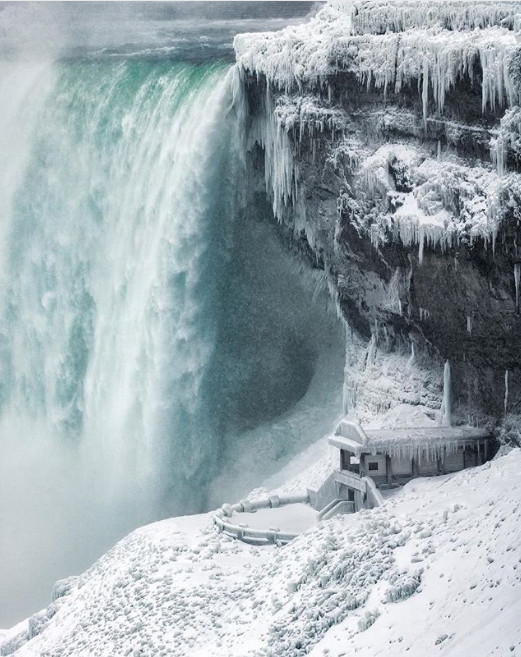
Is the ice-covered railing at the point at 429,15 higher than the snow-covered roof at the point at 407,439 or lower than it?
higher

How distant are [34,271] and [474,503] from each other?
25.9 meters

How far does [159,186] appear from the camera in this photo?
185ft

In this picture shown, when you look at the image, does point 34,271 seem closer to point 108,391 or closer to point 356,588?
point 108,391

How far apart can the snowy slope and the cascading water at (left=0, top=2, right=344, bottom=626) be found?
311 inches

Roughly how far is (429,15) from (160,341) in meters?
16.0

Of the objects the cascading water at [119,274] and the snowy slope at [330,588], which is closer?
the snowy slope at [330,588]

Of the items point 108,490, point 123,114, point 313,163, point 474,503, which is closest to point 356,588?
point 474,503

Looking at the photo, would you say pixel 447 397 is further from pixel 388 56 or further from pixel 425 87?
pixel 388 56

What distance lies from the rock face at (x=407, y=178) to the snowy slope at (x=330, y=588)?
462 cm

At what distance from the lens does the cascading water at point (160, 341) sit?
181 ft

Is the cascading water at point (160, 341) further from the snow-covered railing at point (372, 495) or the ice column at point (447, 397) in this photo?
the snow-covered railing at point (372, 495)

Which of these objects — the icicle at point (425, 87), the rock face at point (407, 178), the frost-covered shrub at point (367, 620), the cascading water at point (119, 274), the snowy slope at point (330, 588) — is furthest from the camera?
the cascading water at point (119, 274)

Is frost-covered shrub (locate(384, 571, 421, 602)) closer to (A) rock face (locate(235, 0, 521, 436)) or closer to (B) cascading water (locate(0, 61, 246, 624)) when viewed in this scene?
(A) rock face (locate(235, 0, 521, 436))

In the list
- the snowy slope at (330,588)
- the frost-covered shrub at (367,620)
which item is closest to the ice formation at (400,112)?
the snowy slope at (330,588)
